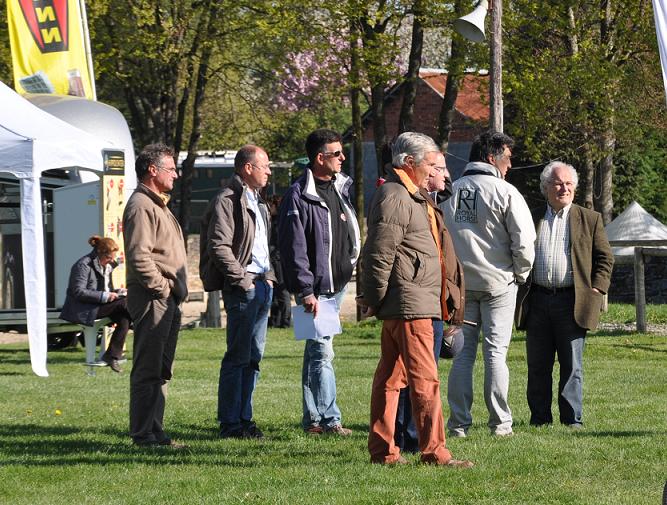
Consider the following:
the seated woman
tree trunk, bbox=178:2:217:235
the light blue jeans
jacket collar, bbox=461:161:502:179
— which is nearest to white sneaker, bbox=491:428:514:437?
the light blue jeans

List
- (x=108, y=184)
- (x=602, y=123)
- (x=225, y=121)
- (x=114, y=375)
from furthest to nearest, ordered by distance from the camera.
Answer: (x=225, y=121) → (x=602, y=123) → (x=108, y=184) → (x=114, y=375)

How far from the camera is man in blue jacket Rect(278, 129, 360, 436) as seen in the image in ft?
28.0

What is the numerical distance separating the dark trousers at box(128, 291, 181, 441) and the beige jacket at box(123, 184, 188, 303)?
0.12 m

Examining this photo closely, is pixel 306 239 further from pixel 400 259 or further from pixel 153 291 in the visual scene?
pixel 400 259

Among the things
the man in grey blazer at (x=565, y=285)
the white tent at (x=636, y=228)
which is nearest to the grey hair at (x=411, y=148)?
the man in grey blazer at (x=565, y=285)

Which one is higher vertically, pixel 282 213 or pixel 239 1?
pixel 239 1

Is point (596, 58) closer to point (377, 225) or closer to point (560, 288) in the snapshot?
point (560, 288)

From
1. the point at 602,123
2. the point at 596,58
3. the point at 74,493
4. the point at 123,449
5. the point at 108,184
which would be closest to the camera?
the point at 74,493

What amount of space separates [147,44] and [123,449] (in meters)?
17.9

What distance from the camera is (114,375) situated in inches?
561

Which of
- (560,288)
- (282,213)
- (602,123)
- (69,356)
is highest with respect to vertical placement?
(602,123)

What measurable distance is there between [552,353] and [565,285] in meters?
0.58

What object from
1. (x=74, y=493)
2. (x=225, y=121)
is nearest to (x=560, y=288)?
(x=74, y=493)

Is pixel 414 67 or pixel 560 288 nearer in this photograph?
pixel 560 288
